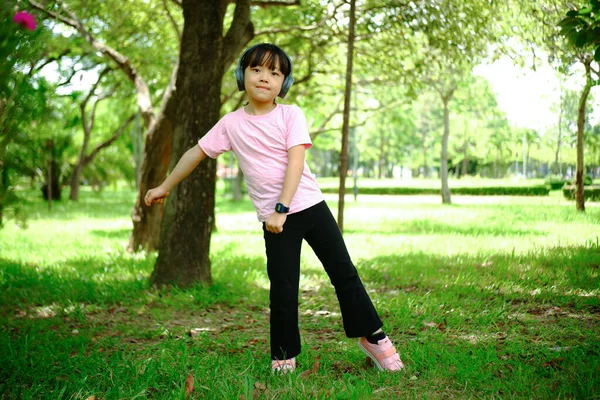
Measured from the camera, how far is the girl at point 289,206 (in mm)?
3531

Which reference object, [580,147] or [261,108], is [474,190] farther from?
[261,108]

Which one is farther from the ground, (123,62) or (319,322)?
(123,62)

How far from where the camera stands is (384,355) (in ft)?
12.0

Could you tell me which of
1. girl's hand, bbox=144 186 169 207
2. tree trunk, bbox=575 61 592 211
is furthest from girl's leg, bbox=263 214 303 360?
tree trunk, bbox=575 61 592 211

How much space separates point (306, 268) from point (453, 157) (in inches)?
2256

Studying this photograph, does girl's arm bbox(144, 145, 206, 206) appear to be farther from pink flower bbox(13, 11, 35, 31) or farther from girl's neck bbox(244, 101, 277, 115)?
pink flower bbox(13, 11, 35, 31)

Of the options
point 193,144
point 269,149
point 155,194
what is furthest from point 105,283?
point 269,149

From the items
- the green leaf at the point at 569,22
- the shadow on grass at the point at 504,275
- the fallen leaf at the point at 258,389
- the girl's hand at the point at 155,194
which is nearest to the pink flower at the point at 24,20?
the girl's hand at the point at 155,194

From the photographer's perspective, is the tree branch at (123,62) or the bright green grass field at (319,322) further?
the tree branch at (123,62)

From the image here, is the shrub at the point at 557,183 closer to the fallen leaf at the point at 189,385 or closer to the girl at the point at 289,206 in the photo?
the girl at the point at 289,206

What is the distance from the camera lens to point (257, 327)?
528cm

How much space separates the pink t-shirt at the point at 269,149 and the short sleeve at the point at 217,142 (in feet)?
0.36

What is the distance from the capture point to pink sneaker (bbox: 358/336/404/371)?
3643mm

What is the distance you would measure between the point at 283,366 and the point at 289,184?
1108mm
